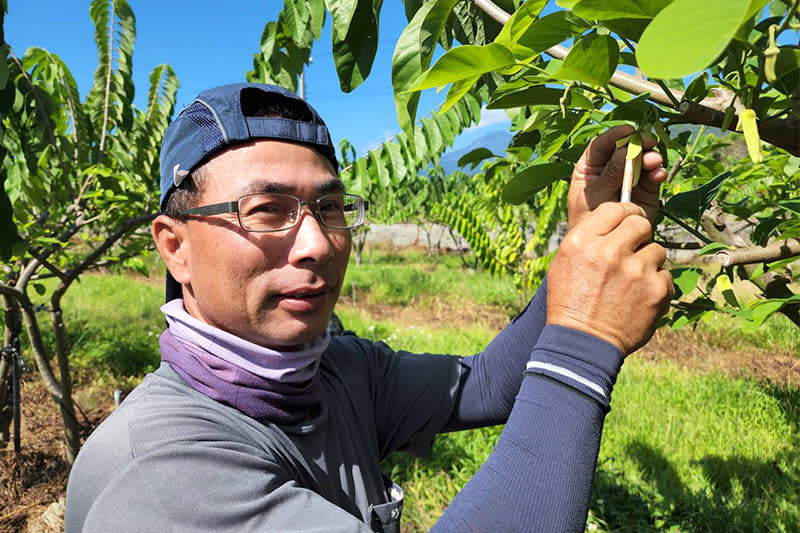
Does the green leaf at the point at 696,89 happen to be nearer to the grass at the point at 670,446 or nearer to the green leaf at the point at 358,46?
the green leaf at the point at 358,46

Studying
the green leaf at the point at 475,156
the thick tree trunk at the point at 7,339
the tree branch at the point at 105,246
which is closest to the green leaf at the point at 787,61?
the green leaf at the point at 475,156

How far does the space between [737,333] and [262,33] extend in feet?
16.2

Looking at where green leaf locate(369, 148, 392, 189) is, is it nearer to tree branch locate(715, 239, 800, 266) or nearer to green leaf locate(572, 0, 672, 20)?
tree branch locate(715, 239, 800, 266)

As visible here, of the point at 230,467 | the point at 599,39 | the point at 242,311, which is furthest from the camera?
the point at 242,311

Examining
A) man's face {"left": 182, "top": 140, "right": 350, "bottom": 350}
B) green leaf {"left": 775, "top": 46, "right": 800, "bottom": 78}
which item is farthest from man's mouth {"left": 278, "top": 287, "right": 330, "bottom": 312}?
green leaf {"left": 775, "top": 46, "right": 800, "bottom": 78}

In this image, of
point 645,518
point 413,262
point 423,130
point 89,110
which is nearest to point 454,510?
point 423,130

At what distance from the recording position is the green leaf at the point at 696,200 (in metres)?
0.73

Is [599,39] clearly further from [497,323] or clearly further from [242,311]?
[497,323]

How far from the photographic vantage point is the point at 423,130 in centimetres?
208

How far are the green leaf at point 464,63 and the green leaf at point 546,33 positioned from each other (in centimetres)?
5

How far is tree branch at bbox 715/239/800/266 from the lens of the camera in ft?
2.31

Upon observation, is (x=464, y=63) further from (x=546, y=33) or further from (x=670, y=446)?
(x=670, y=446)

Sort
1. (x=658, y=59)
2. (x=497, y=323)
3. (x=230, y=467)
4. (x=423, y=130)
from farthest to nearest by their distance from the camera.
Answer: (x=497, y=323) → (x=423, y=130) → (x=230, y=467) → (x=658, y=59)

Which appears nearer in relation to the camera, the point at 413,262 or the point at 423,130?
the point at 423,130
